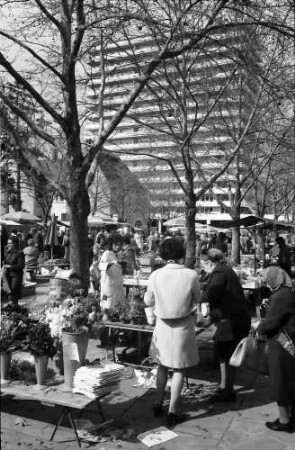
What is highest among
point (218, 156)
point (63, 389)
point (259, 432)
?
point (218, 156)

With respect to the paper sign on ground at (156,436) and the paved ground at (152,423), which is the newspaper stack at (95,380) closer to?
the paved ground at (152,423)

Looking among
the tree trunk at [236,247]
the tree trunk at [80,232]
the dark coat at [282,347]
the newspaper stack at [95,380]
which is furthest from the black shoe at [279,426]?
the tree trunk at [236,247]

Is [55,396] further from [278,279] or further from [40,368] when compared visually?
[278,279]

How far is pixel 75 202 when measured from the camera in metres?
6.97

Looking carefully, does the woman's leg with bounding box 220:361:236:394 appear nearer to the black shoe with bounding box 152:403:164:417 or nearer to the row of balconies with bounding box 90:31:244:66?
the black shoe with bounding box 152:403:164:417

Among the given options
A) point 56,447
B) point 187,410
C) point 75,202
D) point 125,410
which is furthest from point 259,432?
point 75,202

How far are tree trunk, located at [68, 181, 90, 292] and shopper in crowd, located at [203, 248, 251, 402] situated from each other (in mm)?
2446

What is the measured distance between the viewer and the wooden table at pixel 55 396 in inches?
160

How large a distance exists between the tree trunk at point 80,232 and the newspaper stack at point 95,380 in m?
2.75

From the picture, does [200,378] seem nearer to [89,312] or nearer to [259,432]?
[259,432]

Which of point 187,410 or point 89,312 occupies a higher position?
point 89,312

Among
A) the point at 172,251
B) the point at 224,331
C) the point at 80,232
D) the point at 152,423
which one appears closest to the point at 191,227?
the point at 80,232

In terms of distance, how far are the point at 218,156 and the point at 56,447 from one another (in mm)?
17346

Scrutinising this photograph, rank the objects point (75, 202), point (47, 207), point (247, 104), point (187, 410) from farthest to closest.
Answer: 1. point (47, 207)
2. point (247, 104)
3. point (75, 202)
4. point (187, 410)
